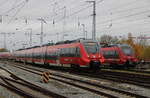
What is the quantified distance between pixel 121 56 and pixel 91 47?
8.75m

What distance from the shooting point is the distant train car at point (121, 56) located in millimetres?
35250

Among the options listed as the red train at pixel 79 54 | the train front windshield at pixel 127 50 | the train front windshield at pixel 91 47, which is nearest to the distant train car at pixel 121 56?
the train front windshield at pixel 127 50

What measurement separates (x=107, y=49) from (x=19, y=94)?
1019 inches

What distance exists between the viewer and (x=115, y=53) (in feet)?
120

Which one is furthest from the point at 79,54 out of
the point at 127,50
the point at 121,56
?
the point at 127,50

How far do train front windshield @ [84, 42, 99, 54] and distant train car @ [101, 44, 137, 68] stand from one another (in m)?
7.93

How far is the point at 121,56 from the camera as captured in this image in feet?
116

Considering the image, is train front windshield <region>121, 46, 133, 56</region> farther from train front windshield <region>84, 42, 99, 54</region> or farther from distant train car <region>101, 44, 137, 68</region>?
train front windshield <region>84, 42, 99, 54</region>

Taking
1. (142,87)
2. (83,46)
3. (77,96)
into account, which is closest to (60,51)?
(83,46)

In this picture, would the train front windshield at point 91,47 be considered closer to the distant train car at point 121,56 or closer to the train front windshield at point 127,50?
the distant train car at point 121,56

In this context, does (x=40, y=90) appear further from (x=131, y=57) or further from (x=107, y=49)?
(x=107, y=49)

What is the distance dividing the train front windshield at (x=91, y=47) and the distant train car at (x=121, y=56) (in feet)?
26.0

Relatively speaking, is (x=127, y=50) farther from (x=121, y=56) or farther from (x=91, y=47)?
(x=91, y=47)

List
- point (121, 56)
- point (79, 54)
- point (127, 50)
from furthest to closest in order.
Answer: point (127, 50)
point (121, 56)
point (79, 54)
